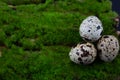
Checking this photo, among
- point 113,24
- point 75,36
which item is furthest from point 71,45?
point 113,24

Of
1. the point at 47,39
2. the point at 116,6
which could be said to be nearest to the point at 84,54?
the point at 47,39

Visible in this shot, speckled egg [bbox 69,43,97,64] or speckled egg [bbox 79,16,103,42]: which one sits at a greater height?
speckled egg [bbox 79,16,103,42]

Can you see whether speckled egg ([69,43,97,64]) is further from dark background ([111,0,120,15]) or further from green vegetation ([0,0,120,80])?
dark background ([111,0,120,15])

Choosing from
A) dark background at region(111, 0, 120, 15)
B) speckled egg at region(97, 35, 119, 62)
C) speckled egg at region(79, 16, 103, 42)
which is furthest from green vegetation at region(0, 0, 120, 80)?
dark background at region(111, 0, 120, 15)

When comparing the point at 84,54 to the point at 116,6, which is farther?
the point at 116,6

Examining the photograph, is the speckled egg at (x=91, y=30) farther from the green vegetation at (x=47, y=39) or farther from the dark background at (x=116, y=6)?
the dark background at (x=116, y=6)

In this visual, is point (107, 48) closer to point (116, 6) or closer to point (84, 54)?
point (84, 54)

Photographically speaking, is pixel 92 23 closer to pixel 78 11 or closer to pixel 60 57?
pixel 60 57
